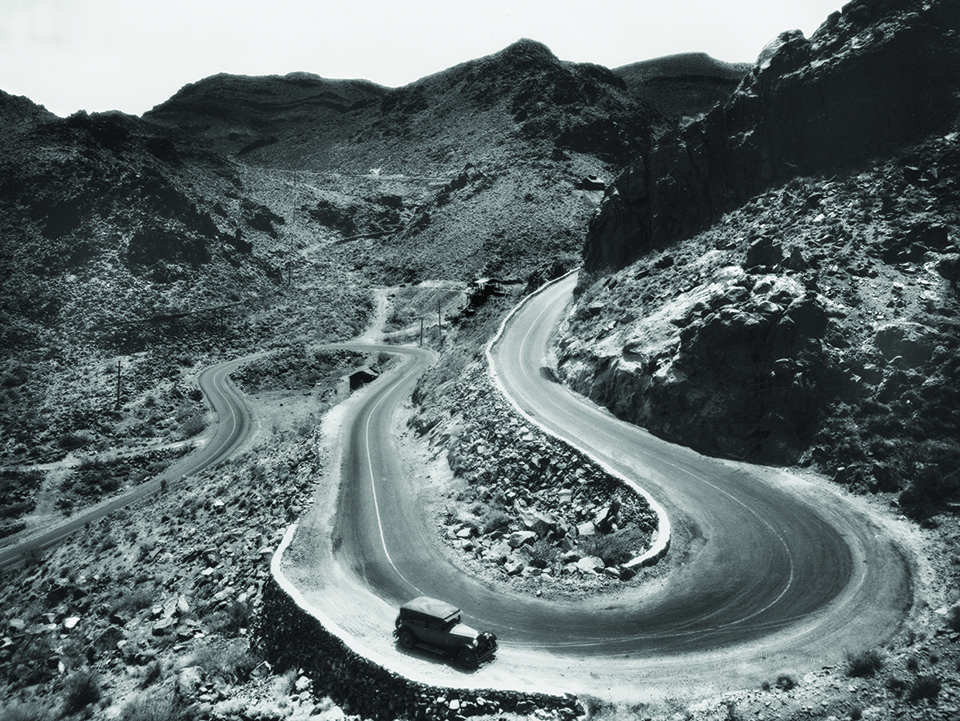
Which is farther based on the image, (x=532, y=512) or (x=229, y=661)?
(x=532, y=512)

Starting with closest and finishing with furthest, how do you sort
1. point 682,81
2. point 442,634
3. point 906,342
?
point 442,634
point 906,342
point 682,81

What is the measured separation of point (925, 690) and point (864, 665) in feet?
3.49

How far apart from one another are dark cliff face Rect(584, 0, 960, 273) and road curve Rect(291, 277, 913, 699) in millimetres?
18786

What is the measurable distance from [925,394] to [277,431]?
130 feet

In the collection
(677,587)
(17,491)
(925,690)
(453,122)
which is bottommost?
(17,491)

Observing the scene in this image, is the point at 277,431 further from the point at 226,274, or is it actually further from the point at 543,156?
the point at 543,156

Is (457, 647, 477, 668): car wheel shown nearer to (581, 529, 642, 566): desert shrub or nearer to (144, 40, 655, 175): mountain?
(581, 529, 642, 566): desert shrub

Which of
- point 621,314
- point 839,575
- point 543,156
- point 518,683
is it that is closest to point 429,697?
point 518,683

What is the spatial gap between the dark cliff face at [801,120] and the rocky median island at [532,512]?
18752mm

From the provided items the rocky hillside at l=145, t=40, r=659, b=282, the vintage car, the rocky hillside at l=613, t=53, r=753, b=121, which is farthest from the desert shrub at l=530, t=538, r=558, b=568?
the rocky hillside at l=613, t=53, r=753, b=121

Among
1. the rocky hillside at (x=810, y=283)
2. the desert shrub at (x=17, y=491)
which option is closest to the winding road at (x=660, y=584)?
the rocky hillside at (x=810, y=283)

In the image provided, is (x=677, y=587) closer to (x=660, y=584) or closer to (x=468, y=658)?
(x=660, y=584)

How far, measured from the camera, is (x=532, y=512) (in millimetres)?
21250

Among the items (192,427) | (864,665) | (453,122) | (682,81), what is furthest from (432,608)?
(682,81)
